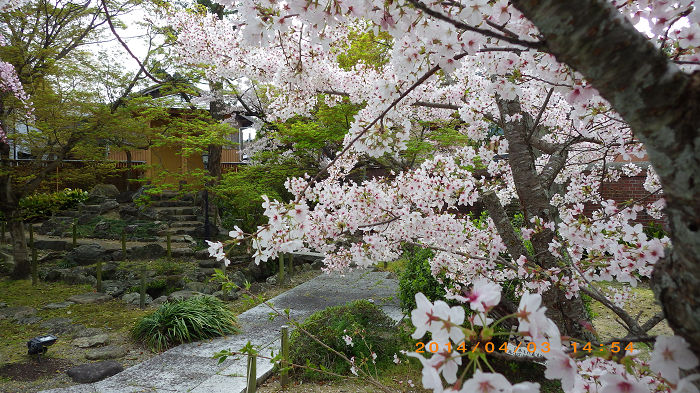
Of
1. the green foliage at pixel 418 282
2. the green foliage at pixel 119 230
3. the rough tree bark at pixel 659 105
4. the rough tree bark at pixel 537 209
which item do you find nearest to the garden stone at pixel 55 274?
the green foliage at pixel 119 230

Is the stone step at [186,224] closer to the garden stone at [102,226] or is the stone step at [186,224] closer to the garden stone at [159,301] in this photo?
the garden stone at [102,226]

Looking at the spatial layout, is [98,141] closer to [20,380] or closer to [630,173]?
[20,380]

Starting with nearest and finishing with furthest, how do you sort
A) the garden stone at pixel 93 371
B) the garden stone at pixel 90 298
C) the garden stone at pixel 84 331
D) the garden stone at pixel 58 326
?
1. the garden stone at pixel 93 371
2. the garden stone at pixel 84 331
3. the garden stone at pixel 58 326
4. the garden stone at pixel 90 298

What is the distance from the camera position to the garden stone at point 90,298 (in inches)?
265

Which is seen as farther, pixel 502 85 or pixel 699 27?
pixel 502 85

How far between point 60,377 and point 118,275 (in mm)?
4602

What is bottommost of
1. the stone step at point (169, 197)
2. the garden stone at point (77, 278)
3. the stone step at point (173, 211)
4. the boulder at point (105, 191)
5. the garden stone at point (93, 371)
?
the garden stone at point (93, 371)

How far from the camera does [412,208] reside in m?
4.02

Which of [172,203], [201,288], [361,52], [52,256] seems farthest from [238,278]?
[172,203]

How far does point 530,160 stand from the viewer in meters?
2.81

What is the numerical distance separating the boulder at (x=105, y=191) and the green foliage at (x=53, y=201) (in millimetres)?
306

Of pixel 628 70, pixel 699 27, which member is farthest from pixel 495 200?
pixel 628 70

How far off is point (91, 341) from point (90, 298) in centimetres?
211

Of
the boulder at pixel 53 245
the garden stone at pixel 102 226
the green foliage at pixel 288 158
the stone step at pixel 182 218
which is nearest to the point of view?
the green foliage at pixel 288 158
